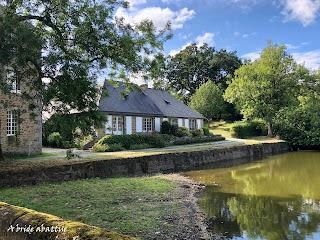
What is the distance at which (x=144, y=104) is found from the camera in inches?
1474

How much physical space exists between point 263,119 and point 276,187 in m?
26.8

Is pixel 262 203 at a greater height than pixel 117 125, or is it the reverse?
pixel 117 125

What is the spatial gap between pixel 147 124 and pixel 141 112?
171 centimetres

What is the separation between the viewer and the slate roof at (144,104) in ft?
108

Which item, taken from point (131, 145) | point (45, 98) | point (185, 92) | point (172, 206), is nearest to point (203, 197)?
point (172, 206)

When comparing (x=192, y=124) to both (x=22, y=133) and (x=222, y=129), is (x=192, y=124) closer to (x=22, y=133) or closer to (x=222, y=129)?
(x=222, y=129)

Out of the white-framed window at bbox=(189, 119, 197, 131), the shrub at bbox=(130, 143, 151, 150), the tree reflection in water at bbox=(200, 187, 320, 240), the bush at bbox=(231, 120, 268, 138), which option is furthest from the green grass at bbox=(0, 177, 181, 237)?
the bush at bbox=(231, 120, 268, 138)

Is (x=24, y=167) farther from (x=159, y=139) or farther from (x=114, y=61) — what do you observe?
(x=159, y=139)

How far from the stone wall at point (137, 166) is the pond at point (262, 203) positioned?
216 centimetres

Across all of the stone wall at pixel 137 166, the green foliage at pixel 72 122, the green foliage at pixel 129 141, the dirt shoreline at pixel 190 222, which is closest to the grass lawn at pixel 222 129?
the stone wall at pixel 137 166

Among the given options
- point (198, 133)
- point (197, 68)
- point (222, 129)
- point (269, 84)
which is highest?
point (197, 68)

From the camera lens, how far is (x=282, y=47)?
43.7 metres

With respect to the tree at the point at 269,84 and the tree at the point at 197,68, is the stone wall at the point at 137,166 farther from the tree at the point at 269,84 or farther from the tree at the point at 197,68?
the tree at the point at 197,68

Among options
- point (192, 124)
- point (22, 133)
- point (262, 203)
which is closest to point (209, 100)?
point (192, 124)
